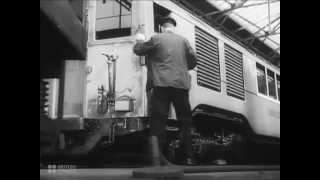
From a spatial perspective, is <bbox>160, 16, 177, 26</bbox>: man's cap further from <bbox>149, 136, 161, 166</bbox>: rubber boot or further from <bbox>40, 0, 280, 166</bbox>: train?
<bbox>149, 136, 161, 166</bbox>: rubber boot

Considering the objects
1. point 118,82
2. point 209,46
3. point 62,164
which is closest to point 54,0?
point 118,82

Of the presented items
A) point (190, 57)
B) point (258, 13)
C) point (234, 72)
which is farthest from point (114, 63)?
point (258, 13)

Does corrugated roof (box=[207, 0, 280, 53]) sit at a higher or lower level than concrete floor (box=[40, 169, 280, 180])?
higher

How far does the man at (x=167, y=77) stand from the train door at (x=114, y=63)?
0.05 meters

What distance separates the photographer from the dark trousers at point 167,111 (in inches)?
68.6

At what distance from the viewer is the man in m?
1.77

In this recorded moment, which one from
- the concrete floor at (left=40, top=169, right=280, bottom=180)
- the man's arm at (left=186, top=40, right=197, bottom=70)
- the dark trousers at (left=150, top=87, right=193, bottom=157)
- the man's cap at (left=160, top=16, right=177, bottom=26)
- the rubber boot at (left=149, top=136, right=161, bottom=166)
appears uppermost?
the man's cap at (left=160, top=16, right=177, bottom=26)

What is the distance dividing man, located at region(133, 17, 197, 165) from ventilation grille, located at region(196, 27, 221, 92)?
0.35ft

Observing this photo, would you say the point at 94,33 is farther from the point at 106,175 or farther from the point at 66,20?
the point at 106,175

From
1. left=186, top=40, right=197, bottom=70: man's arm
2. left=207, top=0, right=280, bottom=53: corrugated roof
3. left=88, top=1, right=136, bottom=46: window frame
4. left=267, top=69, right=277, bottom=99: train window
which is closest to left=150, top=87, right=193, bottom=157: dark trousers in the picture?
left=186, top=40, right=197, bottom=70: man's arm

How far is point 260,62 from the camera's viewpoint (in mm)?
2299

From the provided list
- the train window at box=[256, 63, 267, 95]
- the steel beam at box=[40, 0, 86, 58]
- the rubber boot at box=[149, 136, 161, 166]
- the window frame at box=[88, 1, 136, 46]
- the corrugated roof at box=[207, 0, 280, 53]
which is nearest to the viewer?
the steel beam at box=[40, 0, 86, 58]
